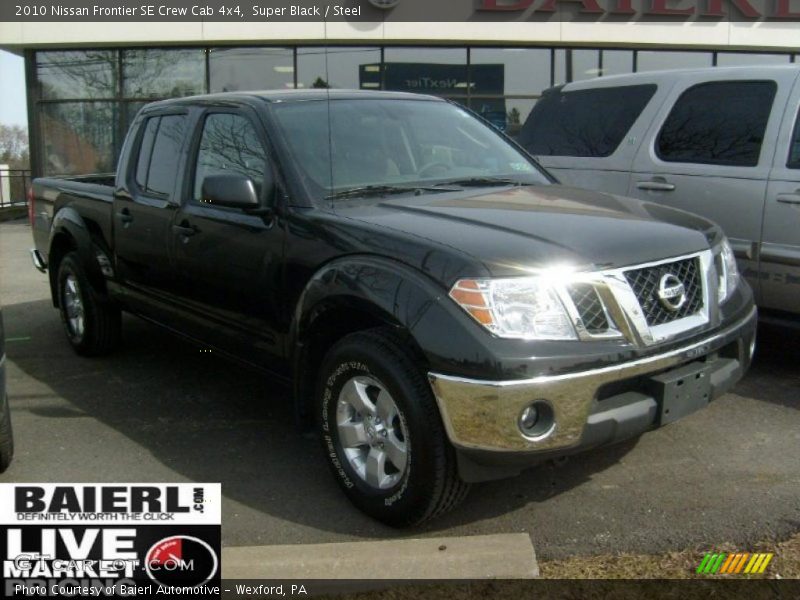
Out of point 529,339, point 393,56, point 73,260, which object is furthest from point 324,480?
point 393,56

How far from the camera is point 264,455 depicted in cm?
452

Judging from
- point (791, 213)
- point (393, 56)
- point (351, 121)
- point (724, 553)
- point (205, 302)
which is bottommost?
point (724, 553)

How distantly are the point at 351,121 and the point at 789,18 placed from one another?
13776 millimetres

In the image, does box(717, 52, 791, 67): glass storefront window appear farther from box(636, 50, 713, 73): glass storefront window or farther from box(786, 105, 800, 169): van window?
box(786, 105, 800, 169): van window

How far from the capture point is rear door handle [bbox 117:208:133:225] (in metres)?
5.44

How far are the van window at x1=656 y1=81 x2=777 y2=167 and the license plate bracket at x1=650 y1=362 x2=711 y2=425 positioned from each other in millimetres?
2336

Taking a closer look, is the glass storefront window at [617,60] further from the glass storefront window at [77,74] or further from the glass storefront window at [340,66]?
the glass storefront window at [77,74]

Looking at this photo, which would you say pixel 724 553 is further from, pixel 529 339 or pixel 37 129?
pixel 37 129

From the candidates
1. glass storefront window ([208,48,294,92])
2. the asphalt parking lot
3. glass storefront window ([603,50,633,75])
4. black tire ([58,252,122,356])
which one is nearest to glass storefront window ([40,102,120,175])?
glass storefront window ([208,48,294,92])

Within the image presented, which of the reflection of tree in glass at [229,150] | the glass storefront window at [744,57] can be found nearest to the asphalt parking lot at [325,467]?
the reflection of tree in glass at [229,150]

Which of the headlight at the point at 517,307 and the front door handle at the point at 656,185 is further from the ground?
the front door handle at the point at 656,185

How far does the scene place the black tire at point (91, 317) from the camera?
616 centimetres

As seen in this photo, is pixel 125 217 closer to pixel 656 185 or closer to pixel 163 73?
pixel 656 185

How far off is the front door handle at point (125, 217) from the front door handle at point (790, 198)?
3951mm
